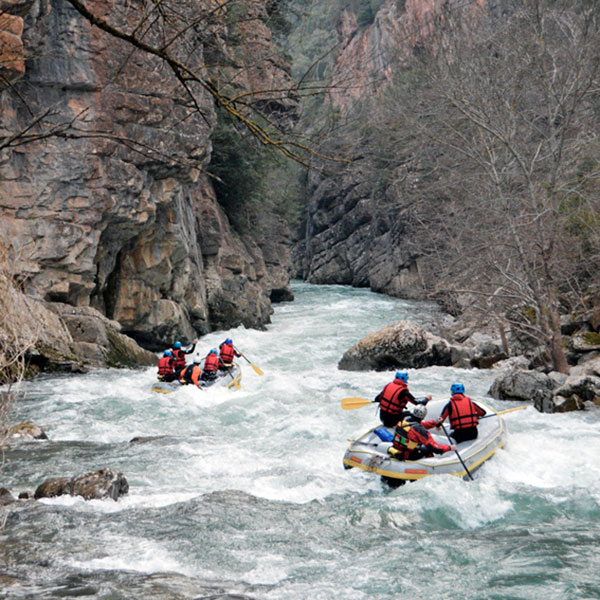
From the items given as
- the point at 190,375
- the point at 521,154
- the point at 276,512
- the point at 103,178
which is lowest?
the point at 276,512

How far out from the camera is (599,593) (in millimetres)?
4629

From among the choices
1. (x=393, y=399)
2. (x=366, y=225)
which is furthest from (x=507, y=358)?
(x=366, y=225)

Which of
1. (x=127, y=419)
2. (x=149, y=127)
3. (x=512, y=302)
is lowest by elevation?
(x=127, y=419)

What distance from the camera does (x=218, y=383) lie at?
40.1 feet

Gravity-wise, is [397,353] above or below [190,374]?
above

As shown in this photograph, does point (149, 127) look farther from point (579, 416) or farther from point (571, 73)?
point (579, 416)

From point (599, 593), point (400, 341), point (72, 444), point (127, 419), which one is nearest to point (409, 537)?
point (599, 593)

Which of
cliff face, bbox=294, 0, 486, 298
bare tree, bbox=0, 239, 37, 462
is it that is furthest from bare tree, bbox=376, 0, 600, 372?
cliff face, bbox=294, 0, 486, 298

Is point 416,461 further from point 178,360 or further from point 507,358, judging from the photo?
point 507,358

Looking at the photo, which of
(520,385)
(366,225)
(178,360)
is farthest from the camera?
(366,225)

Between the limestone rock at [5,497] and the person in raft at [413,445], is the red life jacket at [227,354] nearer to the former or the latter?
the person in raft at [413,445]

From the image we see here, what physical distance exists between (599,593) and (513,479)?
9.09 feet

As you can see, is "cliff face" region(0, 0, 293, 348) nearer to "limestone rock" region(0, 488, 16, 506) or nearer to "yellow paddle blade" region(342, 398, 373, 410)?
"limestone rock" region(0, 488, 16, 506)

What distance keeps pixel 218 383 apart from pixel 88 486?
19.2ft
